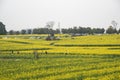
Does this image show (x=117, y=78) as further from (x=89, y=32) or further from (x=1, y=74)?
(x=89, y=32)

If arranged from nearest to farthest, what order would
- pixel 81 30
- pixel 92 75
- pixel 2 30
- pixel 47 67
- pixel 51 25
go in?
pixel 92 75
pixel 47 67
pixel 2 30
pixel 81 30
pixel 51 25

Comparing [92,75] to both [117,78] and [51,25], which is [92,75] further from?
[51,25]

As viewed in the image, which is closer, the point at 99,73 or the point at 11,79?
the point at 11,79

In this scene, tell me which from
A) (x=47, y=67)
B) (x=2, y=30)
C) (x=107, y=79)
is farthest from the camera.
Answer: (x=2, y=30)

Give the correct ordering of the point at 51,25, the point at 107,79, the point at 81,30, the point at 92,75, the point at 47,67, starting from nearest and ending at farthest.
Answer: the point at 107,79, the point at 92,75, the point at 47,67, the point at 81,30, the point at 51,25

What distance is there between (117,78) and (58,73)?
4815 mm

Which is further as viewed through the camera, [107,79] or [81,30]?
[81,30]

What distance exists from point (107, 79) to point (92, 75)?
2.28 metres

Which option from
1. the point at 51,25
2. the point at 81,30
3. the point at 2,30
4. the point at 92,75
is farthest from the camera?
the point at 51,25

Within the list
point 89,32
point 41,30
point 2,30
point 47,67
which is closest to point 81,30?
point 89,32

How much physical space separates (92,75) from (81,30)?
133552mm

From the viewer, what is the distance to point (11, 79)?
64.7 feet

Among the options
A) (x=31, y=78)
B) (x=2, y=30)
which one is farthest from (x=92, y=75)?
(x=2, y=30)

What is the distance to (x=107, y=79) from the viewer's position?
1964cm
